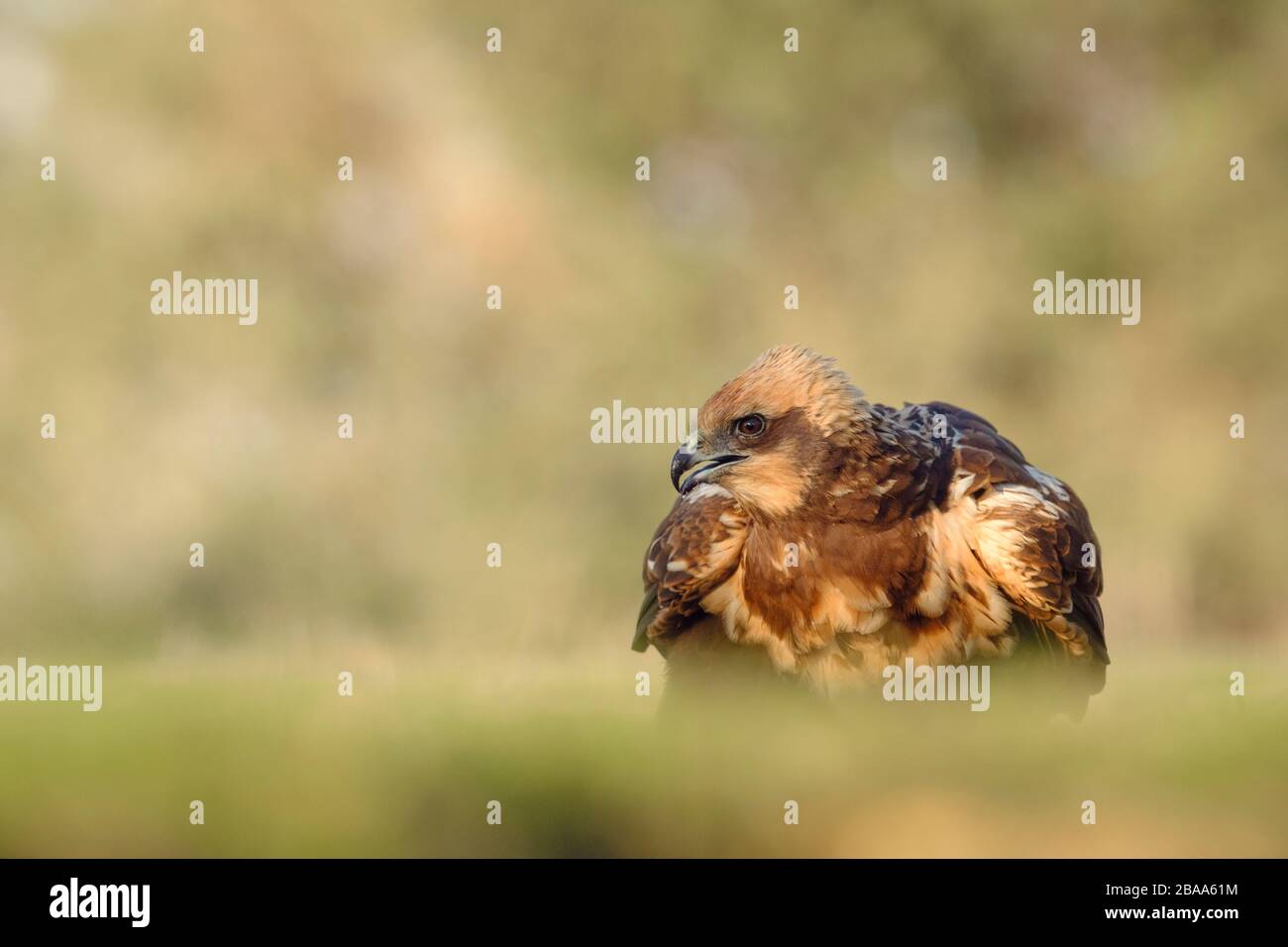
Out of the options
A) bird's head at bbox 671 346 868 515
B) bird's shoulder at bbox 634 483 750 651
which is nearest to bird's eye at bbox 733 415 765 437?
bird's head at bbox 671 346 868 515

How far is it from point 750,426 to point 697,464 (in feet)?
0.82

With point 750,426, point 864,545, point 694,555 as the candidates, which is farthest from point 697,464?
point 864,545

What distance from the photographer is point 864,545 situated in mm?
5395

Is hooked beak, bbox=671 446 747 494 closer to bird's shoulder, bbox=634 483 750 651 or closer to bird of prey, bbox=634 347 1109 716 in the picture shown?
bird of prey, bbox=634 347 1109 716

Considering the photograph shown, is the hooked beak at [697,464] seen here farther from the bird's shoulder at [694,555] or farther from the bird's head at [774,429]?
the bird's shoulder at [694,555]

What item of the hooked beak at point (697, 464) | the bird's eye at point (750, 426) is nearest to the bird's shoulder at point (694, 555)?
the hooked beak at point (697, 464)

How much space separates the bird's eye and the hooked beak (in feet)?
0.29

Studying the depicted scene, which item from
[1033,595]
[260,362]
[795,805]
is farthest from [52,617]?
[795,805]

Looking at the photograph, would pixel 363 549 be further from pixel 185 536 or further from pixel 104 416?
pixel 104 416

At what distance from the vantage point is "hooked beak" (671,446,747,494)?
553cm

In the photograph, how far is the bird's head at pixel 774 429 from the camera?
5.46m

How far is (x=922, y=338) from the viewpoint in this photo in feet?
54.3

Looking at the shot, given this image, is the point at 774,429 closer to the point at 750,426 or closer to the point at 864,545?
the point at 750,426

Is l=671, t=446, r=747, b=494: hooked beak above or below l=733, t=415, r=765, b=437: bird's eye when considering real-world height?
below
